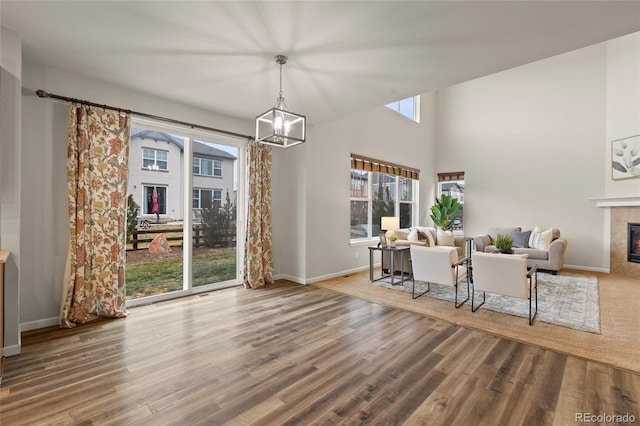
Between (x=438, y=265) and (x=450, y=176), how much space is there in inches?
209

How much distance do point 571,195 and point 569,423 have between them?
6.47 meters

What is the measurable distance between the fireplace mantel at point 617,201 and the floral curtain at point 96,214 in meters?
8.48

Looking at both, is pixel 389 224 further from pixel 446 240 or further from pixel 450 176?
pixel 450 176

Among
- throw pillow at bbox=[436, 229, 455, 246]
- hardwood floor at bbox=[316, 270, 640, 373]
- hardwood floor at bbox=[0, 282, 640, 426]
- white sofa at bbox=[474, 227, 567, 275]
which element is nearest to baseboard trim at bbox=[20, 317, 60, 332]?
hardwood floor at bbox=[0, 282, 640, 426]

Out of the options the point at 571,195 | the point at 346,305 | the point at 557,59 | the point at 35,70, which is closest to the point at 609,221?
the point at 571,195

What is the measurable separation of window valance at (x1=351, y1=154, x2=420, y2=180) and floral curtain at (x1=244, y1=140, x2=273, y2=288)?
1918 mm

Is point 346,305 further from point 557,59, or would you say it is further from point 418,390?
point 557,59

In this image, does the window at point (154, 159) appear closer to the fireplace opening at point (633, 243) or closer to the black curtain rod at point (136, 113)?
the black curtain rod at point (136, 113)

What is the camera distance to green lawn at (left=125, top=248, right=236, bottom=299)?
12.8 feet

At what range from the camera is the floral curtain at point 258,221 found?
185 inches

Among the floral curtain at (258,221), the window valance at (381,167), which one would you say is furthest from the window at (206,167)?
the window valance at (381,167)

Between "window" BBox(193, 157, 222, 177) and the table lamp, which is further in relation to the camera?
the table lamp

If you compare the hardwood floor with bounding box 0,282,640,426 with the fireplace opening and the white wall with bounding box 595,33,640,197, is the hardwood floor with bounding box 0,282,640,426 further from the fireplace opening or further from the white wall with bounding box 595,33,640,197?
the white wall with bounding box 595,33,640,197

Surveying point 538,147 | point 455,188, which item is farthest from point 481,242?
point 538,147
